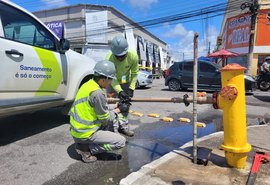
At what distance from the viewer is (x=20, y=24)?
3943mm

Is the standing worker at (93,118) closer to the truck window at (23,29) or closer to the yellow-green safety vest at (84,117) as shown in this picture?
the yellow-green safety vest at (84,117)

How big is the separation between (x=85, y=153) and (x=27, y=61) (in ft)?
5.03

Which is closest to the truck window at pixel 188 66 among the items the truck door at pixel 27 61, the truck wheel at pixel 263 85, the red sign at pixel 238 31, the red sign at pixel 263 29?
the truck wheel at pixel 263 85

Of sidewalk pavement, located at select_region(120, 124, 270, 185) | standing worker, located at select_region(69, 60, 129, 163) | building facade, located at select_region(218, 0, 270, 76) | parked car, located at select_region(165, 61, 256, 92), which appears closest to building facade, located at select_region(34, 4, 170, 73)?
building facade, located at select_region(218, 0, 270, 76)

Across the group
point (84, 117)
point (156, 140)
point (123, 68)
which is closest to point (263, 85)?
point (156, 140)

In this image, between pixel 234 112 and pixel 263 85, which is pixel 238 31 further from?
pixel 234 112

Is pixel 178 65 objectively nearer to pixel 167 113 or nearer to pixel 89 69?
pixel 167 113

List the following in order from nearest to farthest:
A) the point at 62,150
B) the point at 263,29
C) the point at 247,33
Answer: the point at 62,150 < the point at 263,29 < the point at 247,33

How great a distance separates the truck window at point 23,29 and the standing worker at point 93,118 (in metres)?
1.31

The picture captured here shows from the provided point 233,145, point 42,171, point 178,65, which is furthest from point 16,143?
point 178,65

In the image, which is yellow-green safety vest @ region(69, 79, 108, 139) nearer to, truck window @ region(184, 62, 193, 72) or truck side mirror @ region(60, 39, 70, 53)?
truck side mirror @ region(60, 39, 70, 53)

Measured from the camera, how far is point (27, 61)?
146 inches

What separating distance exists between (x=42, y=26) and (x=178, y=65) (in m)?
10.1

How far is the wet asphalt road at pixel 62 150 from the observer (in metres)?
3.03
